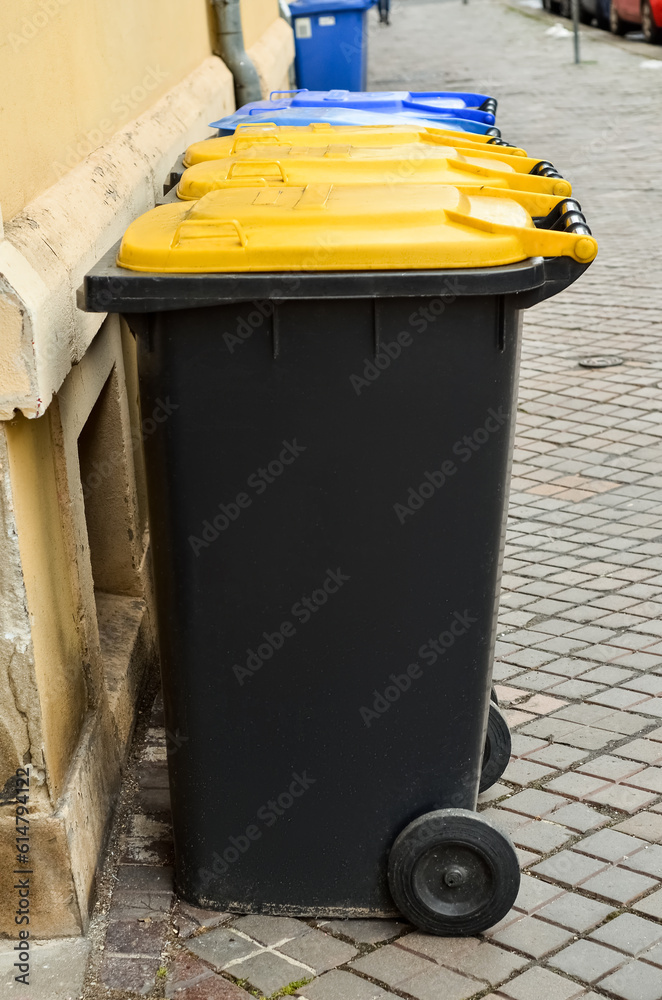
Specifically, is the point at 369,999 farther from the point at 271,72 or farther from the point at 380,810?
the point at 271,72

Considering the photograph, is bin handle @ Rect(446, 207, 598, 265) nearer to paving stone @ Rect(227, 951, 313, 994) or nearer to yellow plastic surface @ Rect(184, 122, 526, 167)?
yellow plastic surface @ Rect(184, 122, 526, 167)

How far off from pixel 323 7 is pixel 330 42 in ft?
1.30

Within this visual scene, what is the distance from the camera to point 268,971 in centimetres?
255

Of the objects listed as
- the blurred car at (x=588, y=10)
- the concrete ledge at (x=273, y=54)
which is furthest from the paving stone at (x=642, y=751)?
the blurred car at (x=588, y=10)

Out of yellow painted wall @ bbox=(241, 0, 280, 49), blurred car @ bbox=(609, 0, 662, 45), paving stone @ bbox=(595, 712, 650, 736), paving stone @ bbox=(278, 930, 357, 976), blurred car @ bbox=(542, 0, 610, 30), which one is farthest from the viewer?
blurred car @ bbox=(542, 0, 610, 30)

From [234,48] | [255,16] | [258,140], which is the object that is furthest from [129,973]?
[255,16]

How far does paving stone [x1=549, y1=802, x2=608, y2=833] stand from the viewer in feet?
9.96

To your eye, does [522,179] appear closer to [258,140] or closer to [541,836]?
[258,140]

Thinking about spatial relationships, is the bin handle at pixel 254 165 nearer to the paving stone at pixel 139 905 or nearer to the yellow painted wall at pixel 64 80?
the yellow painted wall at pixel 64 80

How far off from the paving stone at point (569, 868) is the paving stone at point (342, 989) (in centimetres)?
57

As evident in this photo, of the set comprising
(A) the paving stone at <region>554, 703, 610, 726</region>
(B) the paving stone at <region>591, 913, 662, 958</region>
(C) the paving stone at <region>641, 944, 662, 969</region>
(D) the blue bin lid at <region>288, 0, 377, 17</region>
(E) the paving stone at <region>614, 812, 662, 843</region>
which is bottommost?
(A) the paving stone at <region>554, 703, 610, 726</region>

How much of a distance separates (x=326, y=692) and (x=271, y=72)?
8653mm

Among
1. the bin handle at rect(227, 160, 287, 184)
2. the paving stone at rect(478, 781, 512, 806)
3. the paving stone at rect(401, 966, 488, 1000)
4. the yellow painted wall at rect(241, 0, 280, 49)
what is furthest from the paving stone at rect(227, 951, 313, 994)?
the yellow painted wall at rect(241, 0, 280, 49)

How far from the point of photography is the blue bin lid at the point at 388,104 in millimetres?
5117
